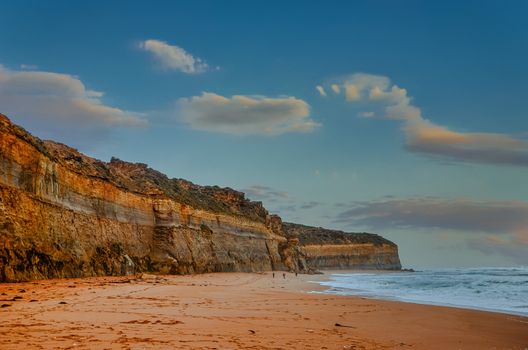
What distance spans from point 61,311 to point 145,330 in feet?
11.0

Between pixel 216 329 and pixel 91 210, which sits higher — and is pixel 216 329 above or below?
below

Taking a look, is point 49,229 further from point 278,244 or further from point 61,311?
point 278,244

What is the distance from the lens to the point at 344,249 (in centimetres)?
11375

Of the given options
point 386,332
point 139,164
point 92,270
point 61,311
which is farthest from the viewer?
point 139,164

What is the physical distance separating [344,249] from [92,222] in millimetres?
94951

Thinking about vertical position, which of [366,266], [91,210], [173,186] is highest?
[173,186]

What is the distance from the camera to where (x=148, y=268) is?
109 ft

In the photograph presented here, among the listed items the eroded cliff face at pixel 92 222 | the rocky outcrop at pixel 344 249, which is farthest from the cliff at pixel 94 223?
the rocky outcrop at pixel 344 249

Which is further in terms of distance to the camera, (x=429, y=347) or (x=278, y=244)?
(x=278, y=244)

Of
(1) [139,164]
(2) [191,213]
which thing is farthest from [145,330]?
(1) [139,164]

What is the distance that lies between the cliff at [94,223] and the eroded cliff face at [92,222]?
0.05m

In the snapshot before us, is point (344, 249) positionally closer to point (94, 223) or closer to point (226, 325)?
point (94, 223)

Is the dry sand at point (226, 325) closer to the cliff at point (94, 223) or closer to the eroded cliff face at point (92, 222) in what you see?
the eroded cliff face at point (92, 222)

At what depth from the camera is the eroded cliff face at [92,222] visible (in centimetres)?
1784
